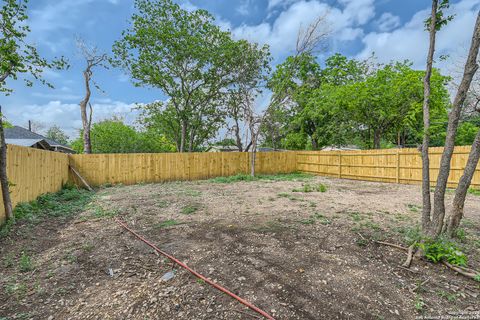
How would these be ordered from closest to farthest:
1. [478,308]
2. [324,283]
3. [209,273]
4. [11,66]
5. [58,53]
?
[478,308] < [324,283] < [209,273] < [11,66] < [58,53]

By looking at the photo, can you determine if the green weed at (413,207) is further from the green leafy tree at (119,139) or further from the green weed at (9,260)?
the green leafy tree at (119,139)

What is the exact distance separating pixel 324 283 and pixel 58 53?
4911 mm

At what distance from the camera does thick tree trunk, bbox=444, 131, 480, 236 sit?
2.55 m

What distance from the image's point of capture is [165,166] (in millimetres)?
9969

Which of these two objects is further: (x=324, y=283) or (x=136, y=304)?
(x=324, y=283)

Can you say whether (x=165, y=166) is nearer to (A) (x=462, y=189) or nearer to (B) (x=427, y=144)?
(B) (x=427, y=144)

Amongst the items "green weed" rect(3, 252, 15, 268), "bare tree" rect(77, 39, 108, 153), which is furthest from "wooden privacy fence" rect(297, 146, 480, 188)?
"bare tree" rect(77, 39, 108, 153)

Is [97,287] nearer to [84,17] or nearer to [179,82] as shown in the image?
[84,17]

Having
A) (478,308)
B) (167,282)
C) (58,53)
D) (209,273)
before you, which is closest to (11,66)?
(58,53)

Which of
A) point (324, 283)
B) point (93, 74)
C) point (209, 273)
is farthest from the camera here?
point (93, 74)

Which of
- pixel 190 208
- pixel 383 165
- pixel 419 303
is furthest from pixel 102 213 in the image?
pixel 383 165

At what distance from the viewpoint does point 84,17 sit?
19.7 feet

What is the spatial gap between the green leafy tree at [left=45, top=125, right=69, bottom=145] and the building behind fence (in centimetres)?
2913

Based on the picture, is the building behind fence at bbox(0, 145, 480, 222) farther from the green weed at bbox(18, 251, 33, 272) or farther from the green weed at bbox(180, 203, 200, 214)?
the green weed at bbox(180, 203, 200, 214)
